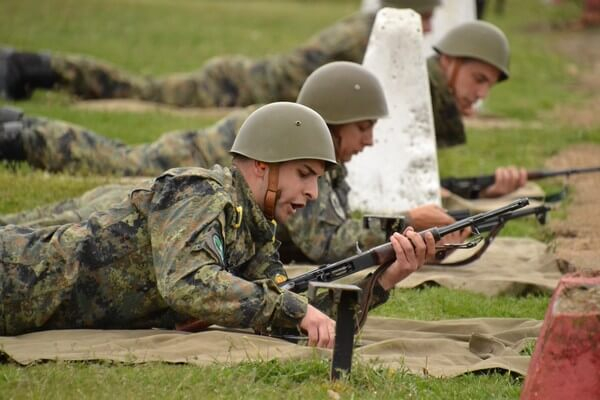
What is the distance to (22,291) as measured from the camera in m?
6.06

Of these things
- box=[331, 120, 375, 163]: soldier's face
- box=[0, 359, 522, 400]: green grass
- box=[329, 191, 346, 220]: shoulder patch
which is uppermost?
box=[331, 120, 375, 163]: soldier's face

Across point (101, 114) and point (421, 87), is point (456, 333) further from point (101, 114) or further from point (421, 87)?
point (101, 114)

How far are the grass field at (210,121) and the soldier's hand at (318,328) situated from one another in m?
0.20

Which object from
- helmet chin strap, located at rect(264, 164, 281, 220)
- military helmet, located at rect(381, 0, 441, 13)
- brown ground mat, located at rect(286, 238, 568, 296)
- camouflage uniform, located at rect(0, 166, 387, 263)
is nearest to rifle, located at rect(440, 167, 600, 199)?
brown ground mat, located at rect(286, 238, 568, 296)

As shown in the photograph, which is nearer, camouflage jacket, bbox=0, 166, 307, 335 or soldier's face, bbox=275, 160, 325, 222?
camouflage jacket, bbox=0, 166, 307, 335

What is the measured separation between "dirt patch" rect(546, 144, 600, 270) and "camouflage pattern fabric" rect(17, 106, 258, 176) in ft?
8.61

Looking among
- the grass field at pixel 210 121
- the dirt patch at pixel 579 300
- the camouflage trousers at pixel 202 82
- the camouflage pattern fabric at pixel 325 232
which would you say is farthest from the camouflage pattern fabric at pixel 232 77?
the dirt patch at pixel 579 300

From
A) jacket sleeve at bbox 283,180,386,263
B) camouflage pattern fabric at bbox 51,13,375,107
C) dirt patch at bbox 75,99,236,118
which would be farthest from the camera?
dirt patch at bbox 75,99,236,118

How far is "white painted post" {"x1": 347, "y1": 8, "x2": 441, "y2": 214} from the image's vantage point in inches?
396

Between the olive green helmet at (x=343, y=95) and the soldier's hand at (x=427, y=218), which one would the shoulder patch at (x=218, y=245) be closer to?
the olive green helmet at (x=343, y=95)

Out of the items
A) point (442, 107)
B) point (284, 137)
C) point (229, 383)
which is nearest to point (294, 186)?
point (284, 137)

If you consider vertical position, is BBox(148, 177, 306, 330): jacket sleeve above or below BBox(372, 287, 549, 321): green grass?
above

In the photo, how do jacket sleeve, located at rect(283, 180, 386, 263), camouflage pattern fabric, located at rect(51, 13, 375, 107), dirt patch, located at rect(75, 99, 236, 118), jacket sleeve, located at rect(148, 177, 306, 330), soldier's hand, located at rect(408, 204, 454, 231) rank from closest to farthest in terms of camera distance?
jacket sleeve, located at rect(148, 177, 306, 330) < jacket sleeve, located at rect(283, 180, 386, 263) < soldier's hand, located at rect(408, 204, 454, 231) < camouflage pattern fabric, located at rect(51, 13, 375, 107) < dirt patch, located at rect(75, 99, 236, 118)

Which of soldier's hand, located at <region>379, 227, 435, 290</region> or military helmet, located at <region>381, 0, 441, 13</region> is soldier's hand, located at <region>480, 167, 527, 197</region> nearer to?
military helmet, located at <region>381, 0, 441, 13</region>
